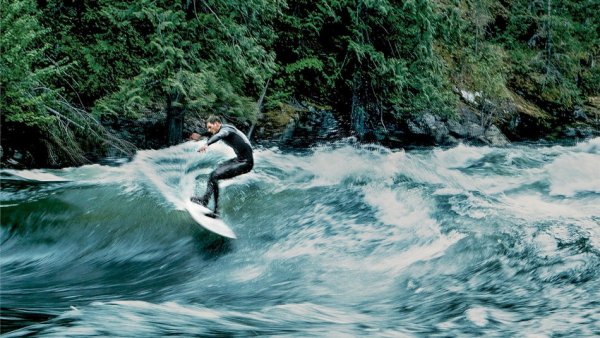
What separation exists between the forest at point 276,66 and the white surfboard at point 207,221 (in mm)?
4296

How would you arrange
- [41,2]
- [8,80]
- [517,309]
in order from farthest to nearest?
[41,2] < [8,80] < [517,309]

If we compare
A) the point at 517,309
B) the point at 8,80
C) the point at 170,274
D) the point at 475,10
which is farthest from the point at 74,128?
the point at 475,10

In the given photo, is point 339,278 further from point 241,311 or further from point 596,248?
point 596,248

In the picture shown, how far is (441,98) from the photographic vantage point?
17.1m

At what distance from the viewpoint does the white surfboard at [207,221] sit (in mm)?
6902

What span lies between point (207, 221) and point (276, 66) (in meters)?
8.32

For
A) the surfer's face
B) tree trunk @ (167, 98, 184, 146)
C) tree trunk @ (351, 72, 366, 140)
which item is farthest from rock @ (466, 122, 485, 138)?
the surfer's face

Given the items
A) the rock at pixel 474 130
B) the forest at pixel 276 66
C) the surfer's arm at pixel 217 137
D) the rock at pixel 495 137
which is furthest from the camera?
the rock at pixel 474 130

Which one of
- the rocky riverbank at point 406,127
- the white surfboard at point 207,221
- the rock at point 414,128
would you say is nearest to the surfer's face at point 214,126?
the white surfboard at point 207,221

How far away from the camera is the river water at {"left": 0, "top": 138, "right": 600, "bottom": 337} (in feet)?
13.8

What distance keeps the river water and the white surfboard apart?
14cm

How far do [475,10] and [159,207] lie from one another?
16.8 m

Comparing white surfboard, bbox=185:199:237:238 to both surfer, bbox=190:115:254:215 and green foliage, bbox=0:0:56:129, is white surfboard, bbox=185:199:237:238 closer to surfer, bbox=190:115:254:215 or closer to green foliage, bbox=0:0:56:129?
surfer, bbox=190:115:254:215

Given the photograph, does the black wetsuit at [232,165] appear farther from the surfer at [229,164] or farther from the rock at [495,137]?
the rock at [495,137]
